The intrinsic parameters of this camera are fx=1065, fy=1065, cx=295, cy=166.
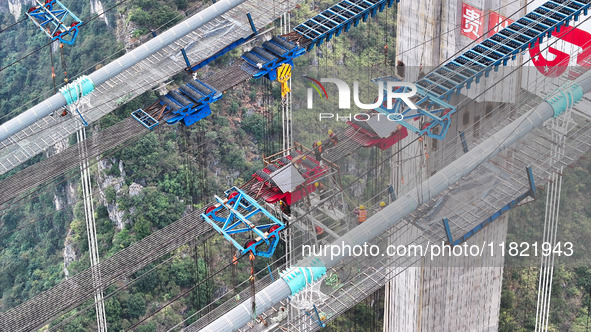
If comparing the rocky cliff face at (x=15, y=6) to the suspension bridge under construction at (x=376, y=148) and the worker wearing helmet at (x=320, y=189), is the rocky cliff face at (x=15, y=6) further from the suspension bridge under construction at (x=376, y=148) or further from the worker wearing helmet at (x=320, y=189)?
the worker wearing helmet at (x=320, y=189)

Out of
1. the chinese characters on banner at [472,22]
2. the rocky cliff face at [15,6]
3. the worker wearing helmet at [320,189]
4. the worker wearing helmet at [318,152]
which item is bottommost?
the rocky cliff face at [15,6]

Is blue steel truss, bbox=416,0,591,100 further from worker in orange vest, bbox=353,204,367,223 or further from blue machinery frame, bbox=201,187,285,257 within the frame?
blue machinery frame, bbox=201,187,285,257

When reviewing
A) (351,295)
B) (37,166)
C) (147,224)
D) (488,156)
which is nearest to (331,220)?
(351,295)

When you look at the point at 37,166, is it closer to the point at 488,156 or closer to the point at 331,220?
the point at 331,220

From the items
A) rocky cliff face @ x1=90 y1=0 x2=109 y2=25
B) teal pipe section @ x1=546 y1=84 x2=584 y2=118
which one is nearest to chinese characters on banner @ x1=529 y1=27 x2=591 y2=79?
teal pipe section @ x1=546 y1=84 x2=584 y2=118

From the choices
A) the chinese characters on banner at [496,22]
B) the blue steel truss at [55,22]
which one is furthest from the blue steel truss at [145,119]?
the chinese characters on banner at [496,22]
